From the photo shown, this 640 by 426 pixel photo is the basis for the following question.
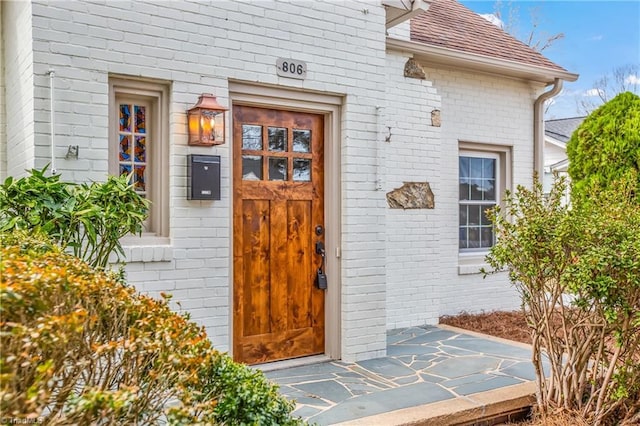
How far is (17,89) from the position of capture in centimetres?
432

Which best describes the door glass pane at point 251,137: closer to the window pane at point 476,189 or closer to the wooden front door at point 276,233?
the wooden front door at point 276,233

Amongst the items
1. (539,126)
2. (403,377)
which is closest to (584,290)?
(403,377)

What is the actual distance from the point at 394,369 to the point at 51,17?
3941mm

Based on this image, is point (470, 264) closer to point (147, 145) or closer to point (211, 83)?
point (211, 83)

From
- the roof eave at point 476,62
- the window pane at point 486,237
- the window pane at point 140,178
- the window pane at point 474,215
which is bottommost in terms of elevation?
the window pane at point 486,237

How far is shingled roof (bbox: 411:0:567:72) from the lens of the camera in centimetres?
706

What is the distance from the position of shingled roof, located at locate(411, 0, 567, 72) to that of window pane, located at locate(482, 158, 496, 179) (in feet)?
4.63

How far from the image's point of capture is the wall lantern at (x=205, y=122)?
4266 mm

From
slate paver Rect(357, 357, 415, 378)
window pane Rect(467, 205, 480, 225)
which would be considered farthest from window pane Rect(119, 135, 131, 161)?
window pane Rect(467, 205, 480, 225)

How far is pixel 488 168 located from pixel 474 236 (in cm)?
102

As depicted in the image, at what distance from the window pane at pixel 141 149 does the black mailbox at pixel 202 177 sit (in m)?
0.40

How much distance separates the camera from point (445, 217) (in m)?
7.08

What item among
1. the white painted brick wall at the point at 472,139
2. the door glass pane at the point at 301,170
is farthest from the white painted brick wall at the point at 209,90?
the white painted brick wall at the point at 472,139

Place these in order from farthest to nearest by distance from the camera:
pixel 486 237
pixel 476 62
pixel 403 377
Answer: pixel 486 237 < pixel 476 62 < pixel 403 377
